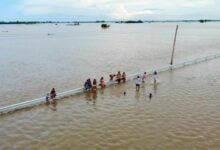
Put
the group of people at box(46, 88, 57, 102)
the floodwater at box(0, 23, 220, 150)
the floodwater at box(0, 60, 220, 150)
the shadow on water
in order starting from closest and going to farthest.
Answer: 1. the floodwater at box(0, 60, 220, 150)
2. the floodwater at box(0, 23, 220, 150)
3. the shadow on water
4. the group of people at box(46, 88, 57, 102)

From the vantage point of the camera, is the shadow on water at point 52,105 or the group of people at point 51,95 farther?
the group of people at point 51,95

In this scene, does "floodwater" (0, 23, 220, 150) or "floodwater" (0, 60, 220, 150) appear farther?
Answer: "floodwater" (0, 23, 220, 150)

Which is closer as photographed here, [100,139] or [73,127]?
[100,139]

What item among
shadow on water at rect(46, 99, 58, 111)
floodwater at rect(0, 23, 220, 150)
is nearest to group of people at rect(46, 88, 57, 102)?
shadow on water at rect(46, 99, 58, 111)

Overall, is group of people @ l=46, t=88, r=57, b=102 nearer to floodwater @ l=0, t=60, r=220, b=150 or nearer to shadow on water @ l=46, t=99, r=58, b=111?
shadow on water @ l=46, t=99, r=58, b=111

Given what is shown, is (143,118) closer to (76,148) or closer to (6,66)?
(76,148)

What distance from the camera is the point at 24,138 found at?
18.2 m

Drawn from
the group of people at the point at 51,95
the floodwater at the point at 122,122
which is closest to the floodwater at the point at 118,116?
the floodwater at the point at 122,122

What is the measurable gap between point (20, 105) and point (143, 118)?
8.67 m

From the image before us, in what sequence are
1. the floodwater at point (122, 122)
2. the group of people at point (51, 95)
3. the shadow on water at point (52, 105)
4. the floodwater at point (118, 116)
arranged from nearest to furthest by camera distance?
1. the floodwater at point (122, 122)
2. the floodwater at point (118, 116)
3. the shadow on water at point (52, 105)
4. the group of people at point (51, 95)

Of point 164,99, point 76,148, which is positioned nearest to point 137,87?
point 164,99

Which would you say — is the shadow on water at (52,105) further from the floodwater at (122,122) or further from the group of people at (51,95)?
the group of people at (51,95)

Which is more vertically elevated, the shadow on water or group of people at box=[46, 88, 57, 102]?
group of people at box=[46, 88, 57, 102]

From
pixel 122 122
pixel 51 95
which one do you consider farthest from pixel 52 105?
pixel 122 122
